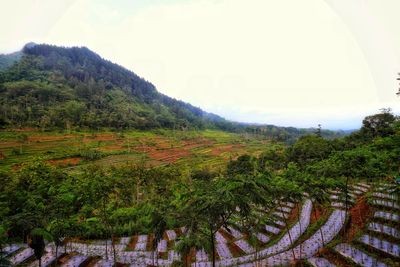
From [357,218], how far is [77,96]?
129263 mm

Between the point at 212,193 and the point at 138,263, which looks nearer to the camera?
the point at 212,193

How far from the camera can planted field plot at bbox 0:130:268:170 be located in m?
57.2

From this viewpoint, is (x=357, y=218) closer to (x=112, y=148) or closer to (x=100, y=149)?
(x=100, y=149)

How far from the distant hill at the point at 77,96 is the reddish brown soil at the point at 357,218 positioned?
84508 mm

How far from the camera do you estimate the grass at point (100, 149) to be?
5709 cm

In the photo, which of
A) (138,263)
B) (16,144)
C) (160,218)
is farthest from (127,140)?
(160,218)

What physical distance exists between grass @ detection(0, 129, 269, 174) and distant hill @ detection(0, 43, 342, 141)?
8.90 meters

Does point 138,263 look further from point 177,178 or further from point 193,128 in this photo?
point 193,128

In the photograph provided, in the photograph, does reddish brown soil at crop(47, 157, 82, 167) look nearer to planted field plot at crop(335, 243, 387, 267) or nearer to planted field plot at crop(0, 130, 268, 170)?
planted field plot at crop(0, 130, 268, 170)

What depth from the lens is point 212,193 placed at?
9438 millimetres

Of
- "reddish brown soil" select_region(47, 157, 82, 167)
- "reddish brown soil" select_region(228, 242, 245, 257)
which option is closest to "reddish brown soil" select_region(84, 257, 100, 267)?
"reddish brown soil" select_region(228, 242, 245, 257)

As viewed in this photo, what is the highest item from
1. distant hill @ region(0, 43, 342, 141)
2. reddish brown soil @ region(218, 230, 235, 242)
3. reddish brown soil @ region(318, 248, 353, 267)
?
distant hill @ region(0, 43, 342, 141)

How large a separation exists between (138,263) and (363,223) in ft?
50.1

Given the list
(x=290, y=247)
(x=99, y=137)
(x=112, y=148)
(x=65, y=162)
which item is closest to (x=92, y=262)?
(x=290, y=247)
